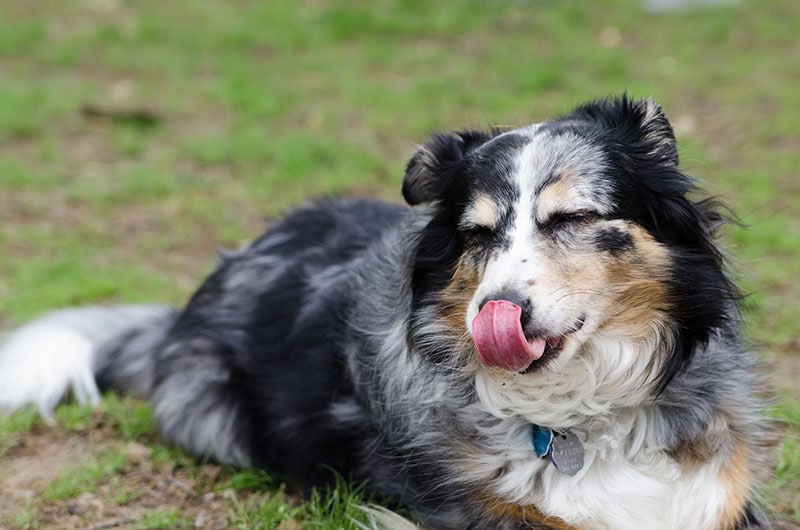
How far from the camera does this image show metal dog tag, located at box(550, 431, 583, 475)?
10.8ft

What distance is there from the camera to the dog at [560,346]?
3150 mm

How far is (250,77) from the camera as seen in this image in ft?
35.5

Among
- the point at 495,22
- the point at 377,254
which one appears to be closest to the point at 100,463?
the point at 377,254

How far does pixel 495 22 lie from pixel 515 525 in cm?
958

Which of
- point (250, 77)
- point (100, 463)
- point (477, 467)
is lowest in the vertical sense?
point (100, 463)

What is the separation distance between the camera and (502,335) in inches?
116

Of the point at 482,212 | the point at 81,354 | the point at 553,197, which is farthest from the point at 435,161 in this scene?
the point at 81,354

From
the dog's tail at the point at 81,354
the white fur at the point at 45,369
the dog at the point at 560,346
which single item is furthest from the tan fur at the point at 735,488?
the white fur at the point at 45,369

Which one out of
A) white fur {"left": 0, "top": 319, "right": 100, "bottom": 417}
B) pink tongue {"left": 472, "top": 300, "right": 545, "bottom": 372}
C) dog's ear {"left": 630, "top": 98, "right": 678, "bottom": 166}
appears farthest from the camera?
white fur {"left": 0, "top": 319, "right": 100, "bottom": 417}

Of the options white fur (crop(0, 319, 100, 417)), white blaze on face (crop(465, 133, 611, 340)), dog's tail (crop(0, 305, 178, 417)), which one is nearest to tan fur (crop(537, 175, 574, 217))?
white blaze on face (crop(465, 133, 611, 340))

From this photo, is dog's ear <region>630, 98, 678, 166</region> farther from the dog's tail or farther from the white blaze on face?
the dog's tail

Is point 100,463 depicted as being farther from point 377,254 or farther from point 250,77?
point 250,77

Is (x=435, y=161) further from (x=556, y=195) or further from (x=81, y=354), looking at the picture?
(x=81, y=354)

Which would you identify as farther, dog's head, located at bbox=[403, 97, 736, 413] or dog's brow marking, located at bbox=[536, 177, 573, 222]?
dog's brow marking, located at bbox=[536, 177, 573, 222]
